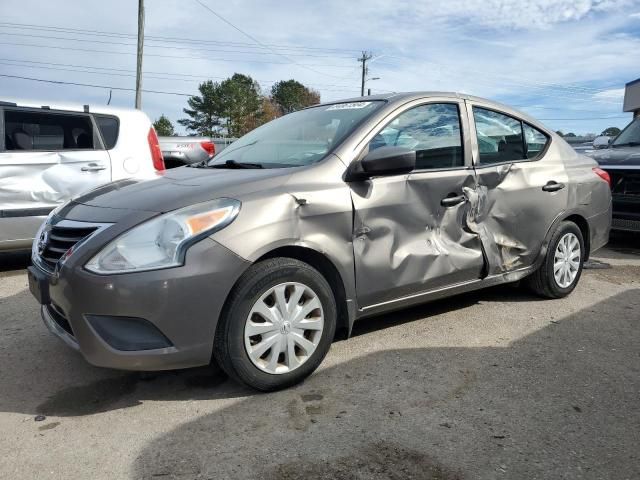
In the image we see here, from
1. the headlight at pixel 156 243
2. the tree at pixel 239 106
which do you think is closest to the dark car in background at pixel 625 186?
the headlight at pixel 156 243

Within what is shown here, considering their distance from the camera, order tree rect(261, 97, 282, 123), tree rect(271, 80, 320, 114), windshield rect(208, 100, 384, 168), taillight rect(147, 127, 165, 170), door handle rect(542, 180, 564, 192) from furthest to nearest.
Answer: tree rect(271, 80, 320, 114) → tree rect(261, 97, 282, 123) → taillight rect(147, 127, 165, 170) → door handle rect(542, 180, 564, 192) → windshield rect(208, 100, 384, 168)

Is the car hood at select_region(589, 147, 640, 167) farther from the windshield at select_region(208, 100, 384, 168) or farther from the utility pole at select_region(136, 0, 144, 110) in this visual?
the utility pole at select_region(136, 0, 144, 110)

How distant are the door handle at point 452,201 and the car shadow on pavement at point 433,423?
936 mm

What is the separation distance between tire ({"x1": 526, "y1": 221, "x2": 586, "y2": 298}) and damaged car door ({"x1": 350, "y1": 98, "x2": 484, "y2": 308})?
34.1 inches

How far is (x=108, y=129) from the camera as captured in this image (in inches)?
230

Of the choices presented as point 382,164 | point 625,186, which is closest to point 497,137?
point 382,164

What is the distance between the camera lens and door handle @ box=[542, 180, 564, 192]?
4211 mm

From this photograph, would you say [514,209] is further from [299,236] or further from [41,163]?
[41,163]

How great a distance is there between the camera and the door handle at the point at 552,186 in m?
4.21

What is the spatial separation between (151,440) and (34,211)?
373cm

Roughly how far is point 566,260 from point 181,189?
323cm

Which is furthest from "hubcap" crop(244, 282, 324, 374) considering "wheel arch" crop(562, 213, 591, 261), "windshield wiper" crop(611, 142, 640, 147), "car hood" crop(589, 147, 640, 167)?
"windshield wiper" crop(611, 142, 640, 147)

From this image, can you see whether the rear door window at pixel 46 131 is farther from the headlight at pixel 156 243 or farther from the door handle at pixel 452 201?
the door handle at pixel 452 201

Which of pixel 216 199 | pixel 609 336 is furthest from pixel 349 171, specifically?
pixel 609 336
